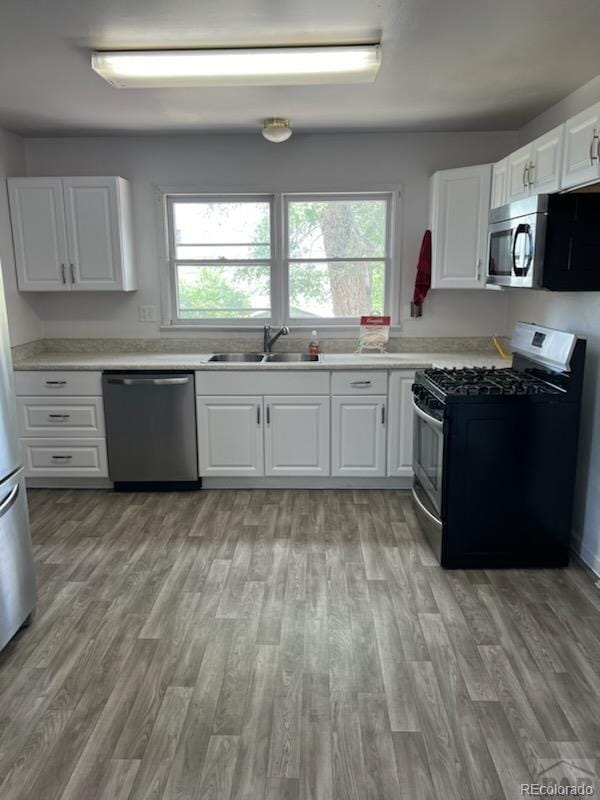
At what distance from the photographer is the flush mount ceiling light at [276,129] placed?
143 inches

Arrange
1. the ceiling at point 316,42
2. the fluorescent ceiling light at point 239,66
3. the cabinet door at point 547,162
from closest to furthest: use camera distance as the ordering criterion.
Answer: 1. the ceiling at point 316,42
2. the fluorescent ceiling light at point 239,66
3. the cabinet door at point 547,162

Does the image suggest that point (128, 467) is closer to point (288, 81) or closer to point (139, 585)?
point (139, 585)

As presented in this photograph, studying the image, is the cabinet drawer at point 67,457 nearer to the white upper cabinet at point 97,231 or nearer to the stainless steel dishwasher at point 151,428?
the stainless steel dishwasher at point 151,428

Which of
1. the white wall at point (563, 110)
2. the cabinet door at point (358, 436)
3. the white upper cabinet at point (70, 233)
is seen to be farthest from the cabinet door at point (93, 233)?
the white wall at point (563, 110)

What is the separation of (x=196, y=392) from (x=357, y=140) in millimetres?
2065

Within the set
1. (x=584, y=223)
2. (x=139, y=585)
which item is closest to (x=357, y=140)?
(x=584, y=223)

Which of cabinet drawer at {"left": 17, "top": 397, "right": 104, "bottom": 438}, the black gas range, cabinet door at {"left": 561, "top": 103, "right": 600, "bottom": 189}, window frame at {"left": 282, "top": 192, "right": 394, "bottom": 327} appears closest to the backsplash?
window frame at {"left": 282, "top": 192, "right": 394, "bottom": 327}

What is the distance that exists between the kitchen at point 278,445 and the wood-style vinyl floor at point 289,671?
11mm

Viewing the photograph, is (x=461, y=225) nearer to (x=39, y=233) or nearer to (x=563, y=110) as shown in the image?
(x=563, y=110)

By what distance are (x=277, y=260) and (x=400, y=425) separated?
4.92ft

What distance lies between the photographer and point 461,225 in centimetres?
387

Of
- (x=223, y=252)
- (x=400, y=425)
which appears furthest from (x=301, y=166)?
(x=400, y=425)

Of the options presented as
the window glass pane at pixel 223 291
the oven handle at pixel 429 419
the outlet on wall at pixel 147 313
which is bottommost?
the oven handle at pixel 429 419

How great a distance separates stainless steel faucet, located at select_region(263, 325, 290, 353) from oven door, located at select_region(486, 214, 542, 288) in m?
1.48
